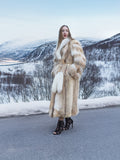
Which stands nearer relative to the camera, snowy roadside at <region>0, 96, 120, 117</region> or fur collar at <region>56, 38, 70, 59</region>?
fur collar at <region>56, 38, 70, 59</region>

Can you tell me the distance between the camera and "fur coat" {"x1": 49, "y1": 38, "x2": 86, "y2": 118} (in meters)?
2.60

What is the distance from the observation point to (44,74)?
16.7 feet

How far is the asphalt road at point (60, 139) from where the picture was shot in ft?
6.48

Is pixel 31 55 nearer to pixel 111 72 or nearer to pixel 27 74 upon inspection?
pixel 27 74

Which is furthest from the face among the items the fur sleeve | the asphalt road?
the asphalt road

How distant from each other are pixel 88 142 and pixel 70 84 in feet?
2.58

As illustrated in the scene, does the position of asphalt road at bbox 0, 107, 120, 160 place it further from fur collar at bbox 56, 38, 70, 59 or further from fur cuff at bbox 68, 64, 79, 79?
fur collar at bbox 56, 38, 70, 59

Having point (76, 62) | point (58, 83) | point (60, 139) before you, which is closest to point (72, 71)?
point (76, 62)

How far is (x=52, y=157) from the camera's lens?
1.92 metres

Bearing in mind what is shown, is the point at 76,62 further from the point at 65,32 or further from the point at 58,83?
the point at 65,32

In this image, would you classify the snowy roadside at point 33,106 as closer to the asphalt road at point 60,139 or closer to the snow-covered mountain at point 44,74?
the asphalt road at point 60,139

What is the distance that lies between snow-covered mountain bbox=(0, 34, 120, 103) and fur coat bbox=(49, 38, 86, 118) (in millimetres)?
2176

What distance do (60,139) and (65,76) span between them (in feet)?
2.66

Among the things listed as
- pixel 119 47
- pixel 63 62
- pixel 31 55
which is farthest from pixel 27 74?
pixel 119 47
